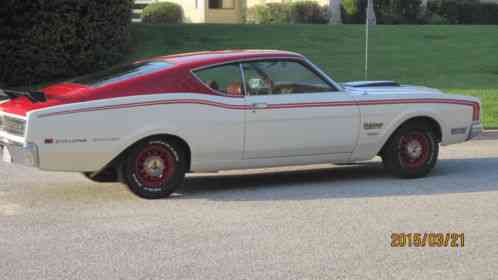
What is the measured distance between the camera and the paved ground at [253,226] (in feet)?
20.8

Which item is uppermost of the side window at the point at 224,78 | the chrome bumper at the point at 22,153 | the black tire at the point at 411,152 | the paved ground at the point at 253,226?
the side window at the point at 224,78

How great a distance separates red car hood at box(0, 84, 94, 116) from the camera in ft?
27.5

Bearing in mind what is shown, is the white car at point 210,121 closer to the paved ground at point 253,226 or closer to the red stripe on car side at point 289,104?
the red stripe on car side at point 289,104

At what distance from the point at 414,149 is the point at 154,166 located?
299cm

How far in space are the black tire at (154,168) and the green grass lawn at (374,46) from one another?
428 inches

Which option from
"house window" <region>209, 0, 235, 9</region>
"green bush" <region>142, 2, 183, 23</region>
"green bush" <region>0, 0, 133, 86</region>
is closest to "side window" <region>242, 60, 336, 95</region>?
"green bush" <region>0, 0, 133, 86</region>

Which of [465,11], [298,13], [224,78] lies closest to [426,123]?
[224,78]

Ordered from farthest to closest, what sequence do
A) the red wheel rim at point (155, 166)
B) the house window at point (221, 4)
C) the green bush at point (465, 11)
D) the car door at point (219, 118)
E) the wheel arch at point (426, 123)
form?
1. the house window at point (221, 4)
2. the green bush at point (465, 11)
3. the wheel arch at point (426, 123)
4. the car door at point (219, 118)
5. the red wheel rim at point (155, 166)

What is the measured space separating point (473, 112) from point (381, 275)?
182 inches

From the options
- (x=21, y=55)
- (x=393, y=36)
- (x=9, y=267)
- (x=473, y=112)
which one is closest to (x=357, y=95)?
A: (x=473, y=112)

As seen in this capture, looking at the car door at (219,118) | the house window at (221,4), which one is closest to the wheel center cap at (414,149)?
the car door at (219,118)

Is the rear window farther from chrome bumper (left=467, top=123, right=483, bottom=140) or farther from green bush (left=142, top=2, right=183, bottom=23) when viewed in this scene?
green bush (left=142, top=2, right=183, bottom=23)

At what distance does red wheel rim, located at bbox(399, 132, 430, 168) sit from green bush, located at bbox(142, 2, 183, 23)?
2641cm

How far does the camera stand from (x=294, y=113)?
9.19 metres
